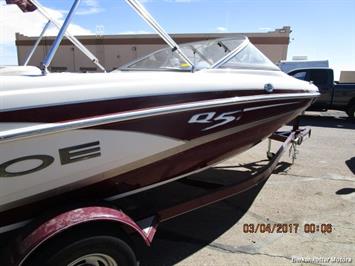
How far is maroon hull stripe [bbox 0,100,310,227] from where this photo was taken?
2.42 meters

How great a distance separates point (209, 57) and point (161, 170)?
1.78 metres

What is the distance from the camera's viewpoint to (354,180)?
17.2 ft

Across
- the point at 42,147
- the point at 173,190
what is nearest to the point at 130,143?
the point at 42,147

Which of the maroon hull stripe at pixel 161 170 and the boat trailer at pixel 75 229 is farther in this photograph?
the maroon hull stripe at pixel 161 170

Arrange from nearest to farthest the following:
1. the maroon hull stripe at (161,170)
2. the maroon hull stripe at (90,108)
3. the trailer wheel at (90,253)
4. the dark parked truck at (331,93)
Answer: the maroon hull stripe at (90,108) → the trailer wheel at (90,253) → the maroon hull stripe at (161,170) → the dark parked truck at (331,93)

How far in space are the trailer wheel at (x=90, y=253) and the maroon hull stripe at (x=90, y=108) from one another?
796 millimetres

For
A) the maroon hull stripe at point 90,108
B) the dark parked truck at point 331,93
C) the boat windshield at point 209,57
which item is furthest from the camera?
the dark parked truck at point 331,93

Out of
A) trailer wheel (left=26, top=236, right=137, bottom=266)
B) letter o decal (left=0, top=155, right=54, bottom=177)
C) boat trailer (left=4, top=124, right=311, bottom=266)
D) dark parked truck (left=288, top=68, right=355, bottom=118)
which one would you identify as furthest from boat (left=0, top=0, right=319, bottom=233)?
dark parked truck (left=288, top=68, right=355, bottom=118)

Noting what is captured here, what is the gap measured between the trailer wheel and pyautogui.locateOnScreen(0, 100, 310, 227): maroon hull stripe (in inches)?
12.8

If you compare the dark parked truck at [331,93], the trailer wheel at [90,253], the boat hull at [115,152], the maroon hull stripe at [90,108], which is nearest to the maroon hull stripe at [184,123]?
the boat hull at [115,152]

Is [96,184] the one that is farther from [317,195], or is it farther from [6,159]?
[317,195]

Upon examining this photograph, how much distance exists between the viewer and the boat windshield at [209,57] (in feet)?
13.4

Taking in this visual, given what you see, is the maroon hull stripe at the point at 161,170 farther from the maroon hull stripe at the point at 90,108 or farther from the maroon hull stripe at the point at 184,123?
the maroon hull stripe at the point at 90,108

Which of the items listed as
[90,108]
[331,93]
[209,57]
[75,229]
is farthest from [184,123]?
[331,93]
